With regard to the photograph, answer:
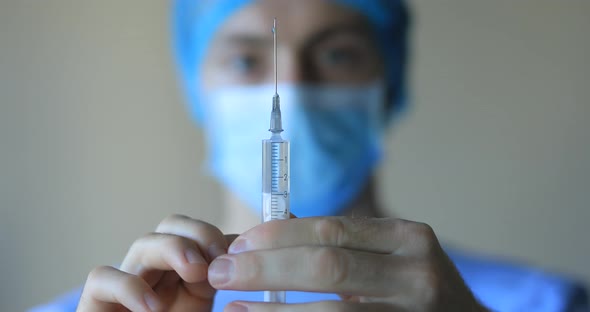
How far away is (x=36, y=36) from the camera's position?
4.81 feet

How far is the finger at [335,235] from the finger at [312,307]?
0.19ft

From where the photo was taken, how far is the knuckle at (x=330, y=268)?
0.47m

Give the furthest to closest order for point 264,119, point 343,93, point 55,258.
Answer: point 55,258 → point 343,93 → point 264,119

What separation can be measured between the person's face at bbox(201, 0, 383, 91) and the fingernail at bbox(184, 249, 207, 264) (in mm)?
695

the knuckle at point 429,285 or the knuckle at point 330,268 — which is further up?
the knuckle at point 330,268

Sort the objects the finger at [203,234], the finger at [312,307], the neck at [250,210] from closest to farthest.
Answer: the finger at [312,307]
the finger at [203,234]
the neck at [250,210]

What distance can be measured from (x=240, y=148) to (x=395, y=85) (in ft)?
1.80

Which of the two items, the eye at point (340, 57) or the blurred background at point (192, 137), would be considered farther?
the blurred background at point (192, 137)

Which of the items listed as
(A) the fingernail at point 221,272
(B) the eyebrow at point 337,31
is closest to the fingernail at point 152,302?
(A) the fingernail at point 221,272

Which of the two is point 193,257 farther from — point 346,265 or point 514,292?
point 514,292

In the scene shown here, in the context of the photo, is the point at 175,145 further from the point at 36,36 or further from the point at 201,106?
the point at 36,36

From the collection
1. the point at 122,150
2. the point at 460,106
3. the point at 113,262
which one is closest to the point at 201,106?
the point at 122,150

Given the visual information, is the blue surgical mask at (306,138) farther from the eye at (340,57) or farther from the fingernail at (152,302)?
the fingernail at (152,302)

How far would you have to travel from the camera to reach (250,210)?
1299 mm
